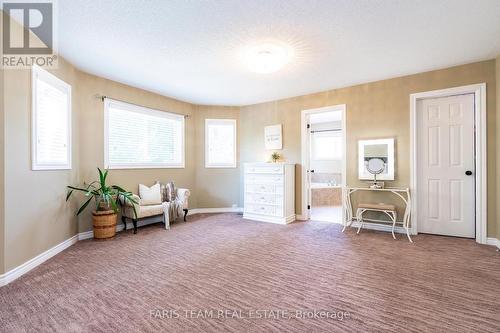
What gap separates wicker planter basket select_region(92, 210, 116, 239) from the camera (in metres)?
3.57

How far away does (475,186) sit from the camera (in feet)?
11.2

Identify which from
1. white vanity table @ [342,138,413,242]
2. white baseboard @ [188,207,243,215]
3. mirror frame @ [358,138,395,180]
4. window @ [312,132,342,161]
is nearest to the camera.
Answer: white vanity table @ [342,138,413,242]

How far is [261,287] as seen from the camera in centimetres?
216

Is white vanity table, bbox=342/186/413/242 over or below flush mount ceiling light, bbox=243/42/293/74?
below

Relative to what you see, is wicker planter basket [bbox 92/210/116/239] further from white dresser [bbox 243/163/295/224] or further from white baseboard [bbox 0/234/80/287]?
white dresser [bbox 243/163/295/224]

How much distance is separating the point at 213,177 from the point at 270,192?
160 cm

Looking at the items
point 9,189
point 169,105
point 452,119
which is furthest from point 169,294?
point 452,119

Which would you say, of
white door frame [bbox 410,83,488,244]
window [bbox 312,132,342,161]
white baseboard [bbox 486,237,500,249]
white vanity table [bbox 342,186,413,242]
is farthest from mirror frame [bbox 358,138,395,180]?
window [bbox 312,132,342,161]

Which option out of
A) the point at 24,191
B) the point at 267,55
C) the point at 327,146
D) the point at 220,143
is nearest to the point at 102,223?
the point at 24,191

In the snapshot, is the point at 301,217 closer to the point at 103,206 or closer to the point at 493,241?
the point at 493,241

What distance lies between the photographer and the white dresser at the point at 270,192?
15.0 ft

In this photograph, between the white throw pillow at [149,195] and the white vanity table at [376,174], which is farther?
the white throw pillow at [149,195]

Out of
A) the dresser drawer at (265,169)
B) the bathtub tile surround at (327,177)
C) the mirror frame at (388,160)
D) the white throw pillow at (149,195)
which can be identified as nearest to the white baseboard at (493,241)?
the mirror frame at (388,160)

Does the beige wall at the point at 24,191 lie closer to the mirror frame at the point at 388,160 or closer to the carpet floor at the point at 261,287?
the carpet floor at the point at 261,287
